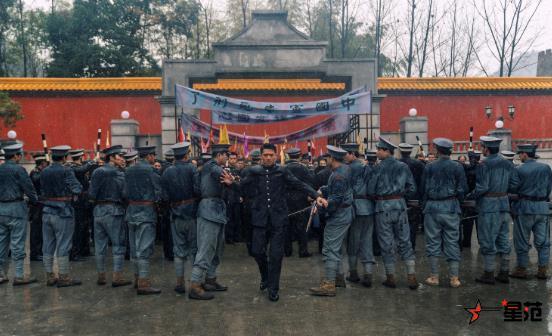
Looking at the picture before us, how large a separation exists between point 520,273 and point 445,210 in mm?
1641

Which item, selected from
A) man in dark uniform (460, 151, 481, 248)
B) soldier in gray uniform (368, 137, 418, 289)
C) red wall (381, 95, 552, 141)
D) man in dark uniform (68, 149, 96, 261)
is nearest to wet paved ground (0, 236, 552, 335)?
soldier in gray uniform (368, 137, 418, 289)

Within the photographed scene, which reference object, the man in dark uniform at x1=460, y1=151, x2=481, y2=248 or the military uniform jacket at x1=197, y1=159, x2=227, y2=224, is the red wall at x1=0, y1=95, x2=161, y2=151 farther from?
the military uniform jacket at x1=197, y1=159, x2=227, y2=224

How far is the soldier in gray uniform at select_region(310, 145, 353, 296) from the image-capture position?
5980 millimetres

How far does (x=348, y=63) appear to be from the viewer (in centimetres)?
1305

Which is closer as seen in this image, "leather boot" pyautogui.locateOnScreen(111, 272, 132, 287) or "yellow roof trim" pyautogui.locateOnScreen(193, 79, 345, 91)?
"leather boot" pyautogui.locateOnScreen(111, 272, 132, 287)

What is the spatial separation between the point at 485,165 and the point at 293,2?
33.1 metres

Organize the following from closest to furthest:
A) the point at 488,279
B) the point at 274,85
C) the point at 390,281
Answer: the point at 390,281
the point at 488,279
the point at 274,85

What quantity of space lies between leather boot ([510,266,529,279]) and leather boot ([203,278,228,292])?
4.35 meters

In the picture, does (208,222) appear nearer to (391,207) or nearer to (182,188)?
(182,188)

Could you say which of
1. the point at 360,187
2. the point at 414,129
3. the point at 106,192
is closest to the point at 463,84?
the point at 414,129

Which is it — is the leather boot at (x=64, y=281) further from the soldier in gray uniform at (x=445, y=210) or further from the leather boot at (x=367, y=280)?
the soldier in gray uniform at (x=445, y=210)

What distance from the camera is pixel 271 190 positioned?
19.6ft

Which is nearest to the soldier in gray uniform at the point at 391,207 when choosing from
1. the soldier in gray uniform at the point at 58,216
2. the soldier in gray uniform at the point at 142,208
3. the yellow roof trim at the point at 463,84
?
the soldier in gray uniform at the point at 142,208

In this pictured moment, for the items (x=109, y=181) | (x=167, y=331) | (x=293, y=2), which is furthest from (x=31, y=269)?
(x=293, y=2)
